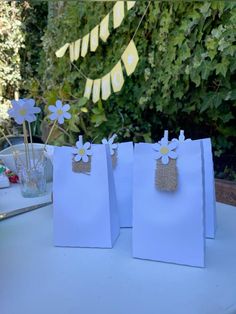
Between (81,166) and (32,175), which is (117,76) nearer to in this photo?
(81,166)

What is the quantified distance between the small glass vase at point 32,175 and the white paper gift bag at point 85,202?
0.33 metres

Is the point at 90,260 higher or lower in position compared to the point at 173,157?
lower

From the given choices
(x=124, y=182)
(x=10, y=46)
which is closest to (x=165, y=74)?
(x=124, y=182)

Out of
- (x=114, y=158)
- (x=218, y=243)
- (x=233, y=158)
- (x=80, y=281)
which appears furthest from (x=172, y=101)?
(x=80, y=281)

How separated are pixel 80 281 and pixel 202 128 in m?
1.61

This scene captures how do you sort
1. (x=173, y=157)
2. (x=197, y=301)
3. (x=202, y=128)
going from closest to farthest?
(x=197, y=301), (x=173, y=157), (x=202, y=128)

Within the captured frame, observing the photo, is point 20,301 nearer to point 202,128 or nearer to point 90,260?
point 90,260

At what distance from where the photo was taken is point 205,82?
1731 mm

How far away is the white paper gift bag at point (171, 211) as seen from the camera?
2.26ft

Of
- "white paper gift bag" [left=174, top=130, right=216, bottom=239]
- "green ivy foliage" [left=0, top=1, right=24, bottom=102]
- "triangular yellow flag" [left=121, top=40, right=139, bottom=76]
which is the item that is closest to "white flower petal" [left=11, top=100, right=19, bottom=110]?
"triangular yellow flag" [left=121, top=40, right=139, bottom=76]

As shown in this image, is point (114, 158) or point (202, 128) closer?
point (114, 158)

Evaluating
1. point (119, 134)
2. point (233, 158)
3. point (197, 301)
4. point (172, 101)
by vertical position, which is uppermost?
point (172, 101)

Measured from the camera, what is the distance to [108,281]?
2.15ft

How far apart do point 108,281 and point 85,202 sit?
19 cm
